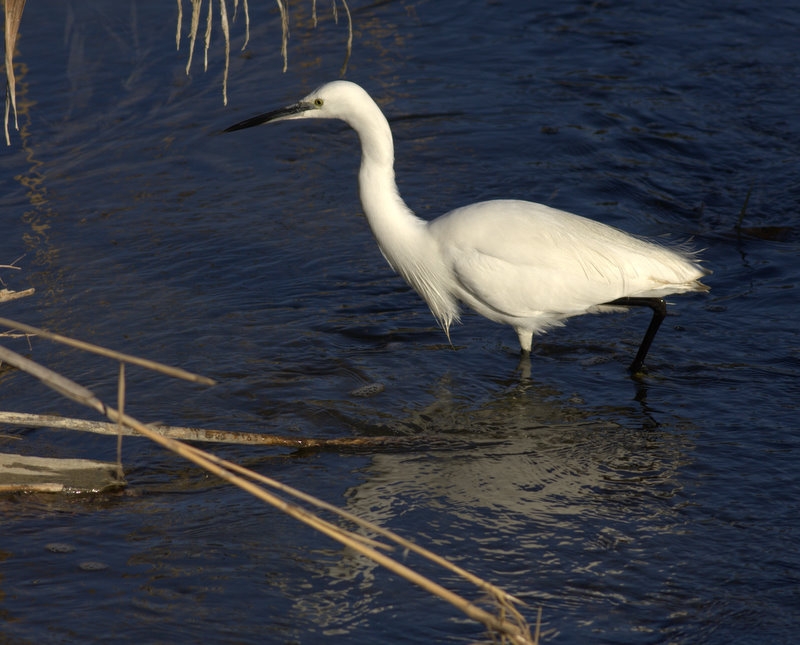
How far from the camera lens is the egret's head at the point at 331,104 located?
5031mm

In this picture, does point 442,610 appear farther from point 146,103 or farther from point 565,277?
point 146,103

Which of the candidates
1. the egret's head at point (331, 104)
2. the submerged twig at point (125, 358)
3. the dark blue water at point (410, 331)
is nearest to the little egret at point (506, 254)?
the egret's head at point (331, 104)

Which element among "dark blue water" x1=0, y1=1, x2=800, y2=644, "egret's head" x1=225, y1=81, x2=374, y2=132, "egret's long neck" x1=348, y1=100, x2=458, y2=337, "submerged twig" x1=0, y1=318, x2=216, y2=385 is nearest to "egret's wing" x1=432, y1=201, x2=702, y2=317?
"egret's long neck" x1=348, y1=100, x2=458, y2=337

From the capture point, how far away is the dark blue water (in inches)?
134

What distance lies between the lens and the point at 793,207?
23.2 ft

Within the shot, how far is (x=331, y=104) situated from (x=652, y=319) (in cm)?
204

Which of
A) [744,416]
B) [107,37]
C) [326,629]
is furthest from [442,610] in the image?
[107,37]

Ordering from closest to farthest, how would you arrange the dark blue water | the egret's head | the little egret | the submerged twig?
the submerged twig, the dark blue water, the egret's head, the little egret

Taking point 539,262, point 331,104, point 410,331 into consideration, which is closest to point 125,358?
point 331,104

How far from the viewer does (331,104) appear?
5094 millimetres

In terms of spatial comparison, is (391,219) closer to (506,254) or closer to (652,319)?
(506,254)

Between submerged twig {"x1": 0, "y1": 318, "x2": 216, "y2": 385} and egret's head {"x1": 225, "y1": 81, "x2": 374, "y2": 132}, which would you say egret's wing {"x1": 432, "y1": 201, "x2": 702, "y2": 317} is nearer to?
egret's head {"x1": 225, "y1": 81, "x2": 374, "y2": 132}

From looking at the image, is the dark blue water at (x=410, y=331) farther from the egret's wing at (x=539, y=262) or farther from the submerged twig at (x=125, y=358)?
the submerged twig at (x=125, y=358)

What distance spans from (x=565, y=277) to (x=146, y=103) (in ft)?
15.9
